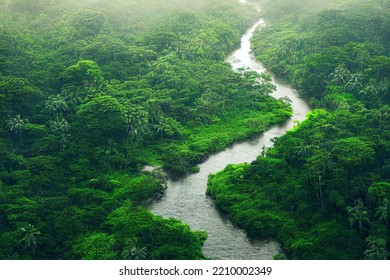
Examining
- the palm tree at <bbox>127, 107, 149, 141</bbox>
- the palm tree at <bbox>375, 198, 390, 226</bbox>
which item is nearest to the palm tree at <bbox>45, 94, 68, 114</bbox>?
the palm tree at <bbox>127, 107, 149, 141</bbox>

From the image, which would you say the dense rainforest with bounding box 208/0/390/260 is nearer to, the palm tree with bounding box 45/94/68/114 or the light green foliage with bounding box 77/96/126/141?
the light green foliage with bounding box 77/96/126/141

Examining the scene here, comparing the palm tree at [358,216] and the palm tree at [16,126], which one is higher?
the palm tree at [358,216]

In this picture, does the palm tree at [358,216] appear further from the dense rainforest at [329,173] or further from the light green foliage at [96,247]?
the light green foliage at [96,247]

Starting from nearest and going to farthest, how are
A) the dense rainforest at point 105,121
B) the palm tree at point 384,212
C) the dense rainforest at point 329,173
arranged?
the palm tree at point 384,212 → the dense rainforest at point 329,173 → the dense rainforest at point 105,121

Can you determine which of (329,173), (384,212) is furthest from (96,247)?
(384,212)

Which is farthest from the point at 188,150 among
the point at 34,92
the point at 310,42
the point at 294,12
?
the point at 294,12

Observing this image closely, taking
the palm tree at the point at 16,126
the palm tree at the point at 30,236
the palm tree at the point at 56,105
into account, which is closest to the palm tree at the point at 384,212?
the palm tree at the point at 30,236

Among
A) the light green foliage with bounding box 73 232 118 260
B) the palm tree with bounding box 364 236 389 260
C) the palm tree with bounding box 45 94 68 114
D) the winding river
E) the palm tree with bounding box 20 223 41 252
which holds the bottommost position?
the winding river
